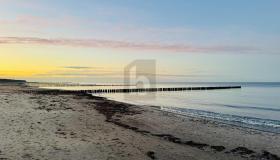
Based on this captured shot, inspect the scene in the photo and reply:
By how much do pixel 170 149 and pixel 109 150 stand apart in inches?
97.7

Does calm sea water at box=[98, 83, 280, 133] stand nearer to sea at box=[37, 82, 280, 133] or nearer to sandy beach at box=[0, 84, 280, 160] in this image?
sea at box=[37, 82, 280, 133]

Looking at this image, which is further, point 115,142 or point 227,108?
point 227,108

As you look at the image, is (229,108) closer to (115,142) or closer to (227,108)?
(227,108)

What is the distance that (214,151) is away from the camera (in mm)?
12828

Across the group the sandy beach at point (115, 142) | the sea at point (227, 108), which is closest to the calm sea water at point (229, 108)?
the sea at point (227, 108)

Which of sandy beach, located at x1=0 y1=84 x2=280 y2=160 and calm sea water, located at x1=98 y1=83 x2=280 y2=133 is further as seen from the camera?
calm sea water, located at x1=98 y1=83 x2=280 y2=133

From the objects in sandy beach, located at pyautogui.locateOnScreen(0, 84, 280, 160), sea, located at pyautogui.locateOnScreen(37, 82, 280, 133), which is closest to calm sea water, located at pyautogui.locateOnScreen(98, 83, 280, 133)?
sea, located at pyautogui.locateOnScreen(37, 82, 280, 133)

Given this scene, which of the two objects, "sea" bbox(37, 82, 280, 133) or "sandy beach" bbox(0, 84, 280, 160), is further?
"sea" bbox(37, 82, 280, 133)

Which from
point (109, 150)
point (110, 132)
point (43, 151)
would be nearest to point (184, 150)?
point (109, 150)

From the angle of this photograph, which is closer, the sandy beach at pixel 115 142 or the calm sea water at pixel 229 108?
the sandy beach at pixel 115 142

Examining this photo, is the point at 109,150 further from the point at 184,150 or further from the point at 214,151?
the point at 214,151

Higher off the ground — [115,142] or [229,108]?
[115,142]

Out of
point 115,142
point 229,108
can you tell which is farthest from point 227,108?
point 115,142

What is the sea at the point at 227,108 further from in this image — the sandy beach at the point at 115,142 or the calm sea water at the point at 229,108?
the sandy beach at the point at 115,142
